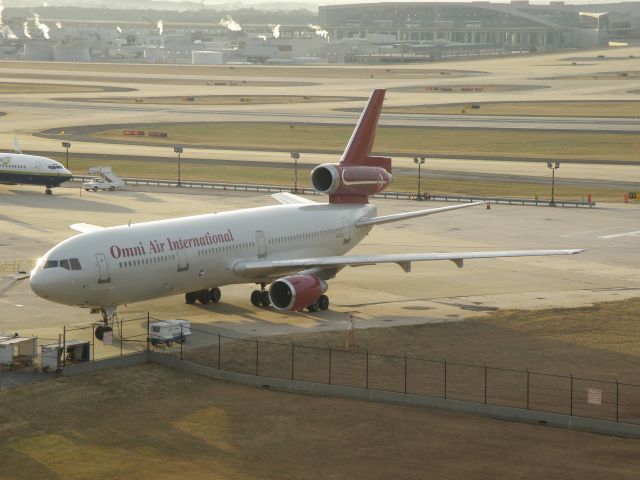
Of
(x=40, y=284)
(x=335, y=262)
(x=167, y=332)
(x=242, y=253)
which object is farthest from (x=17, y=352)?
(x=335, y=262)

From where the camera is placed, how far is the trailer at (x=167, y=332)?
2323 inches

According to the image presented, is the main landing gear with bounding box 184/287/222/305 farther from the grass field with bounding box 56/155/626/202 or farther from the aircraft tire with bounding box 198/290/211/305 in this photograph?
the grass field with bounding box 56/155/626/202

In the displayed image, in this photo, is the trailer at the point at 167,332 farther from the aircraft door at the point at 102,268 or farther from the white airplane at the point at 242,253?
the aircraft door at the point at 102,268

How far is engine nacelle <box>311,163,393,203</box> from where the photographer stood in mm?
77062

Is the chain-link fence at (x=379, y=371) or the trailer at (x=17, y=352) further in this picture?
the trailer at (x=17, y=352)

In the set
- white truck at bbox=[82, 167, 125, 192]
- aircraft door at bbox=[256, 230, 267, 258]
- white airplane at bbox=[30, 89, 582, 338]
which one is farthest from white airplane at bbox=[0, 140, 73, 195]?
aircraft door at bbox=[256, 230, 267, 258]

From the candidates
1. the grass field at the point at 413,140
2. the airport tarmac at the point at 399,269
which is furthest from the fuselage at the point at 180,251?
the grass field at the point at 413,140

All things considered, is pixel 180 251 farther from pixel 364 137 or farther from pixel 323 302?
→ pixel 364 137

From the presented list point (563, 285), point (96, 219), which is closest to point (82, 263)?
point (563, 285)

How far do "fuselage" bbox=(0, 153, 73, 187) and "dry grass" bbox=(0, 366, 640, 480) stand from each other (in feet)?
238

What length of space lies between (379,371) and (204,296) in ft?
55.3

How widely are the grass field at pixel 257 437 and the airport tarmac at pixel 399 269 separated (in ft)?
34.6

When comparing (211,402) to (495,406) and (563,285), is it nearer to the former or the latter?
(495,406)

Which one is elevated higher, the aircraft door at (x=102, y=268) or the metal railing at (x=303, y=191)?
the aircraft door at (x=102, y=268)
